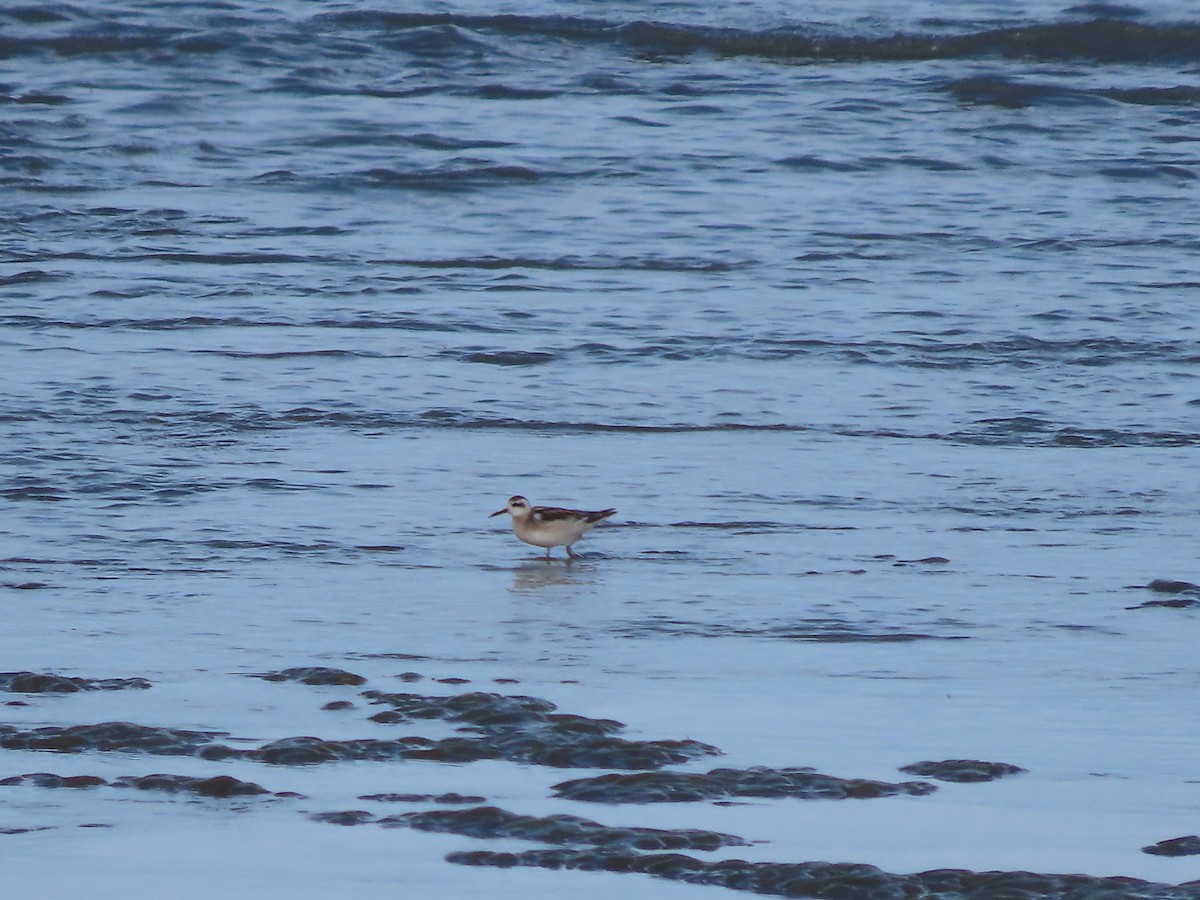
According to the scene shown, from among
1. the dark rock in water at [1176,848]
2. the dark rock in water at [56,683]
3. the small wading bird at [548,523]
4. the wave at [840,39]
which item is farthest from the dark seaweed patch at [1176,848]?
the wave at [840,39]

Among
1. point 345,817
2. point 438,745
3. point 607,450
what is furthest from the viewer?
point 607,450

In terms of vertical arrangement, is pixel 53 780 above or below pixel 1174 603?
above

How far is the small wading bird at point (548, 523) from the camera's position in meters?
6.04

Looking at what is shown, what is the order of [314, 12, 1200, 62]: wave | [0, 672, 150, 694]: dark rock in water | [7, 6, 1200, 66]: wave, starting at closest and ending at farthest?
[0, 672, 150, 694]: dark rock in water → [7, 6, 1200, 66]: wave → [314, 12, 1200, 62]: wave

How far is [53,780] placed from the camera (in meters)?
3.88

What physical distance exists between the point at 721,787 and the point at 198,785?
3.33ft

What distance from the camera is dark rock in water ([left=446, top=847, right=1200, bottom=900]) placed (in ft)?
11.2

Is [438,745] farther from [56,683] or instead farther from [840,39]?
[840,39]

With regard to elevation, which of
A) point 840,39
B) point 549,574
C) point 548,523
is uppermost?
point 840,39

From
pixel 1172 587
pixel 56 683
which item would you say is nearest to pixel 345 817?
pixel 56 683

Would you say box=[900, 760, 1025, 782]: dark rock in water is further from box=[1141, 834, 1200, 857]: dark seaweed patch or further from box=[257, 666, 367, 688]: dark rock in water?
box=[257, 666, 367, 688]: dark rock in water

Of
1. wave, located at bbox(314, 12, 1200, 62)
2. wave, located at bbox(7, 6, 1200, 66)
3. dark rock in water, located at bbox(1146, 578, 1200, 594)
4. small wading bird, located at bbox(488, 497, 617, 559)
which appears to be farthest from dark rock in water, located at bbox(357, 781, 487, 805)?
wave, located at bbox(314, 12, 1200, 62)

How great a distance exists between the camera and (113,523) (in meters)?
6.18

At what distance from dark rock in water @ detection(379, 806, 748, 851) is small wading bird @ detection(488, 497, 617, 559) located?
231 cm
